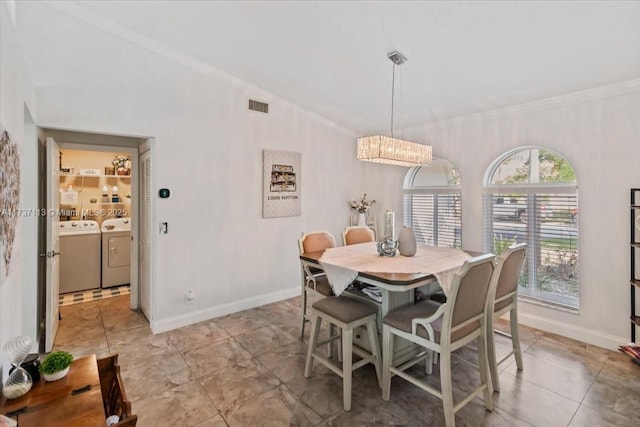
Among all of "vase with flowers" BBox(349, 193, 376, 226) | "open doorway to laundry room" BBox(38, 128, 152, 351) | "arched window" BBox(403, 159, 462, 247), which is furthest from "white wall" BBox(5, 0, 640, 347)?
"vase with flowers" BBox(349, 193, 376, 226)

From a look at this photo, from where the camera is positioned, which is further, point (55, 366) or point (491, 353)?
point (491, 353)

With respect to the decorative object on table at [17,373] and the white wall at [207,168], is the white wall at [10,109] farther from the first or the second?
the white wall at [207,168]

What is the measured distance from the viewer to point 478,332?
2.24 meters

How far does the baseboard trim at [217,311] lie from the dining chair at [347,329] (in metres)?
1.69

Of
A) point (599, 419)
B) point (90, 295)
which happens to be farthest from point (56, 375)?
point (90, 295)

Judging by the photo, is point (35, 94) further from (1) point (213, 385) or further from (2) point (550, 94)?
(2) point (550, 94)

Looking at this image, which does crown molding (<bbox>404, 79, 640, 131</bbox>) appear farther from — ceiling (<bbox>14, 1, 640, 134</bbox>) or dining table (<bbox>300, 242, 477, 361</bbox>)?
dining table (<bbox>300, 242, 477, 361</bbox>)

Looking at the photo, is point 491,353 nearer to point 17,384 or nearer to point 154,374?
point 154,374

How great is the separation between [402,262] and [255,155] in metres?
2.43

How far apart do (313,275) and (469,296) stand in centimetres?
164

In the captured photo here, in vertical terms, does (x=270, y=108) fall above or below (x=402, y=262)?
above

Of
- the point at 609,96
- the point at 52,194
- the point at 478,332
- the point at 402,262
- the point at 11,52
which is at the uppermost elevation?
the point at 609,96

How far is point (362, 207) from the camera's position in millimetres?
5312

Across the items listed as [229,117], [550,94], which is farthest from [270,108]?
[550,94]
